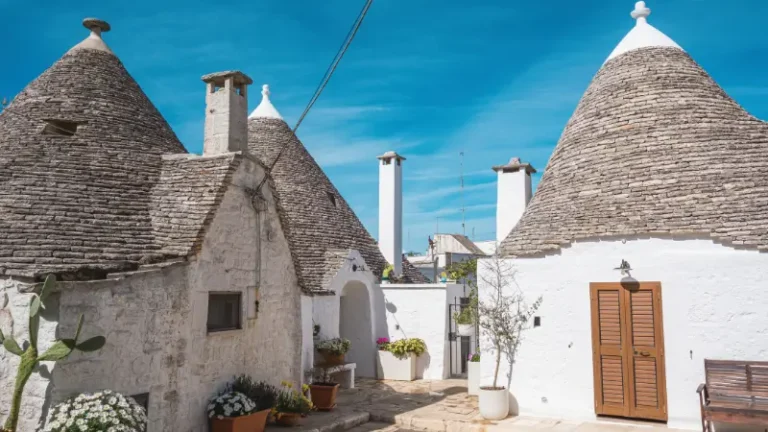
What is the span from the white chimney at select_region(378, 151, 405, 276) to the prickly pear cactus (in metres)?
10.8

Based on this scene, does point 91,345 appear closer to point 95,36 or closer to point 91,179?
point 91,179

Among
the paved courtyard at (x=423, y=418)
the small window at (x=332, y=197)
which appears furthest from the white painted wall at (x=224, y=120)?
the small window at (x=332, y=197)

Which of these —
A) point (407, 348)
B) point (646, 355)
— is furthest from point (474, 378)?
point (646, 355)

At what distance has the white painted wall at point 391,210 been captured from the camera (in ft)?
55.4

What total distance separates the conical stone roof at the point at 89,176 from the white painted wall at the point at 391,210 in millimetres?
6975

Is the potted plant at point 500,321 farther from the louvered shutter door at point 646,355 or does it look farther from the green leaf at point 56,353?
the green leaf at point 56,353

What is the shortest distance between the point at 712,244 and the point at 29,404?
9562mm

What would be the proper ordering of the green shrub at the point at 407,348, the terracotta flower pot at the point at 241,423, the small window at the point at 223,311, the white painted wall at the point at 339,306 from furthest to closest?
1. the green shrub at the point at 407,348
2. the white painted wall at the point at 339,306
3. the small window at the point at 223,311
4. the terracotta flower pot at the point at 241,423

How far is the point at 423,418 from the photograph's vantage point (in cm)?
1031

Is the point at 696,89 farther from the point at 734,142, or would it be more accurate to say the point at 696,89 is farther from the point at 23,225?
the point at 23,225

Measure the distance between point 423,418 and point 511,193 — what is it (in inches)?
270

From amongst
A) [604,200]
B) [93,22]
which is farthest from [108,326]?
[604,200]

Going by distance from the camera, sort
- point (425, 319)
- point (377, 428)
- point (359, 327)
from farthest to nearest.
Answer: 1. point (359, 327)
2. point (425, 319)
3. point (377, 428)

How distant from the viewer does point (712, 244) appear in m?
9.16
